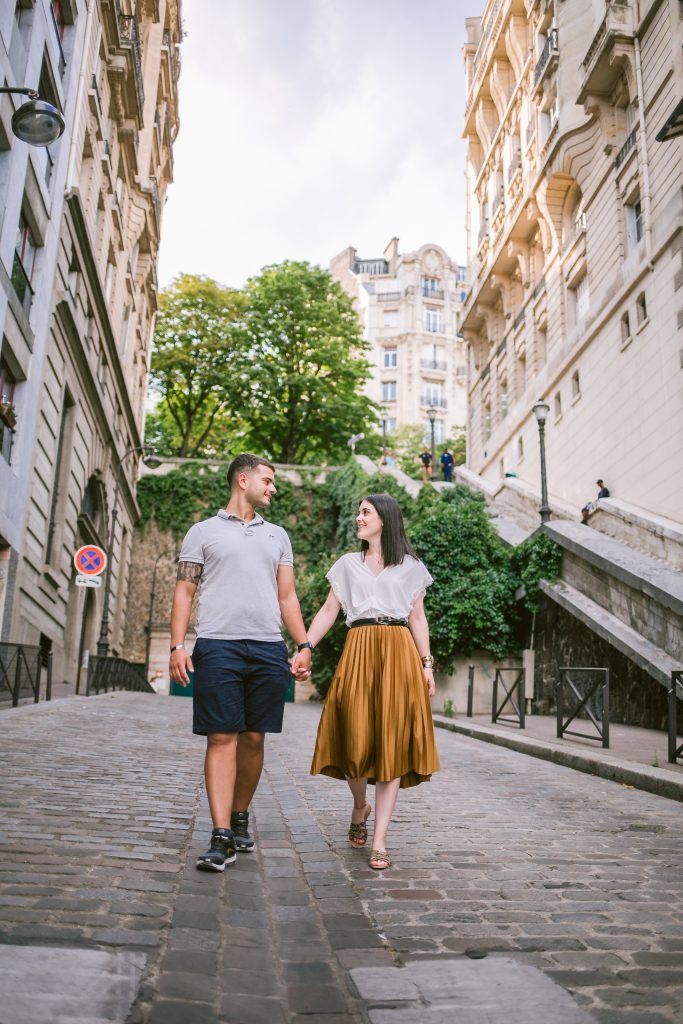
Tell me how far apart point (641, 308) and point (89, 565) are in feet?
46.5

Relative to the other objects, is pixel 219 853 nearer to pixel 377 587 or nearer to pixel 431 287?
pixel 377 587

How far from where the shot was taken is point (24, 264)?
50.8 feet

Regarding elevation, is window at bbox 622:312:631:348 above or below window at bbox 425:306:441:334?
below

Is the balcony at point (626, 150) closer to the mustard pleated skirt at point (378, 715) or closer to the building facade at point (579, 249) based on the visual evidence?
the building facade at point (579, 249)

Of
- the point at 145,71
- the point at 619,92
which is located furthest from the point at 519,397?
the point at 145,71

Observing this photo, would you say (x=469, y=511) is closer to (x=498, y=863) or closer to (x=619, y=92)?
(x=619, y=92)

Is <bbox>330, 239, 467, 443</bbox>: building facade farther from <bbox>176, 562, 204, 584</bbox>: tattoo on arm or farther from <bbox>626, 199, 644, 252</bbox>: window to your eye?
<bbox>176, 562, 204, 584</bbox>: tattoo on arm

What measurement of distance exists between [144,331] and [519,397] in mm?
15858

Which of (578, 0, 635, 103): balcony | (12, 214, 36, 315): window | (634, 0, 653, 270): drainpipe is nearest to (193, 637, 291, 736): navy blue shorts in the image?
(12, 214, 36, 315): window

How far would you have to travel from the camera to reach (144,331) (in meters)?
36.3

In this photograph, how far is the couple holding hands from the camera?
4.10 m

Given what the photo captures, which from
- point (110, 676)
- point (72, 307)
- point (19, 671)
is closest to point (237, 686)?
point (19, 671)

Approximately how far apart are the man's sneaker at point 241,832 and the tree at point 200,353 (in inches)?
1400

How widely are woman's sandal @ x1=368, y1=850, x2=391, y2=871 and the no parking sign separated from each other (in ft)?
41.0
